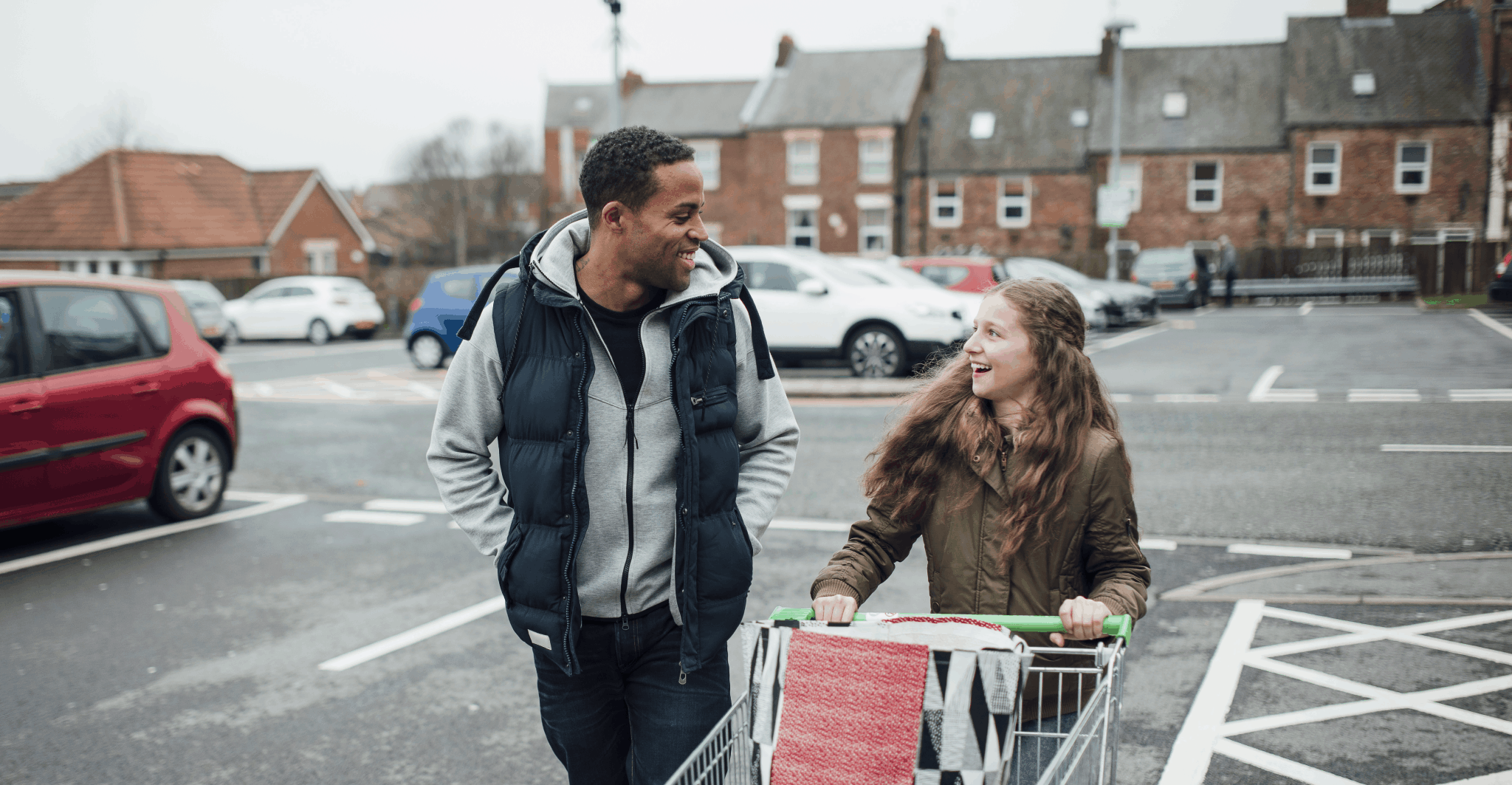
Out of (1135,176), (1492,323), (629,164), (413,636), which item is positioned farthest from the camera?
(1135,176)

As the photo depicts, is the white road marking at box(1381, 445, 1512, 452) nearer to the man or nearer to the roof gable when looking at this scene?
the man

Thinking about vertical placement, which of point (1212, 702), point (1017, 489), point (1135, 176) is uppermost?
point (1135, 176)

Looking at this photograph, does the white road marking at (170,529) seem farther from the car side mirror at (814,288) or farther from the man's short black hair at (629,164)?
the car side mirror at (814,288)

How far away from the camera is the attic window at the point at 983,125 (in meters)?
43.6

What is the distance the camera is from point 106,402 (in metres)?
7.05

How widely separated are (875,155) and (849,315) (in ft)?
101

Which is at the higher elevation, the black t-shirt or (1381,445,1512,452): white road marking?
the black t-shirt

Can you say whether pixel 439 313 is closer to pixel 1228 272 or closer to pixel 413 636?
pixel 413 636

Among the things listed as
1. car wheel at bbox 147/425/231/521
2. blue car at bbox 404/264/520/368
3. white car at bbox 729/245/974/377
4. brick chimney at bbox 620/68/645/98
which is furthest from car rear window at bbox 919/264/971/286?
brick chimney at bbox 620/68/645/98

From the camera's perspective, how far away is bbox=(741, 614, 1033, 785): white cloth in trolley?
1.86 meters

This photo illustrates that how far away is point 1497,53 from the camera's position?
125ft

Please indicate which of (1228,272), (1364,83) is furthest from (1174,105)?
(1228,272)

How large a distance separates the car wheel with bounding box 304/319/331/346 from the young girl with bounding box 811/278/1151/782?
27787mm

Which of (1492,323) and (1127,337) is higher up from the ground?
(1492,323)
